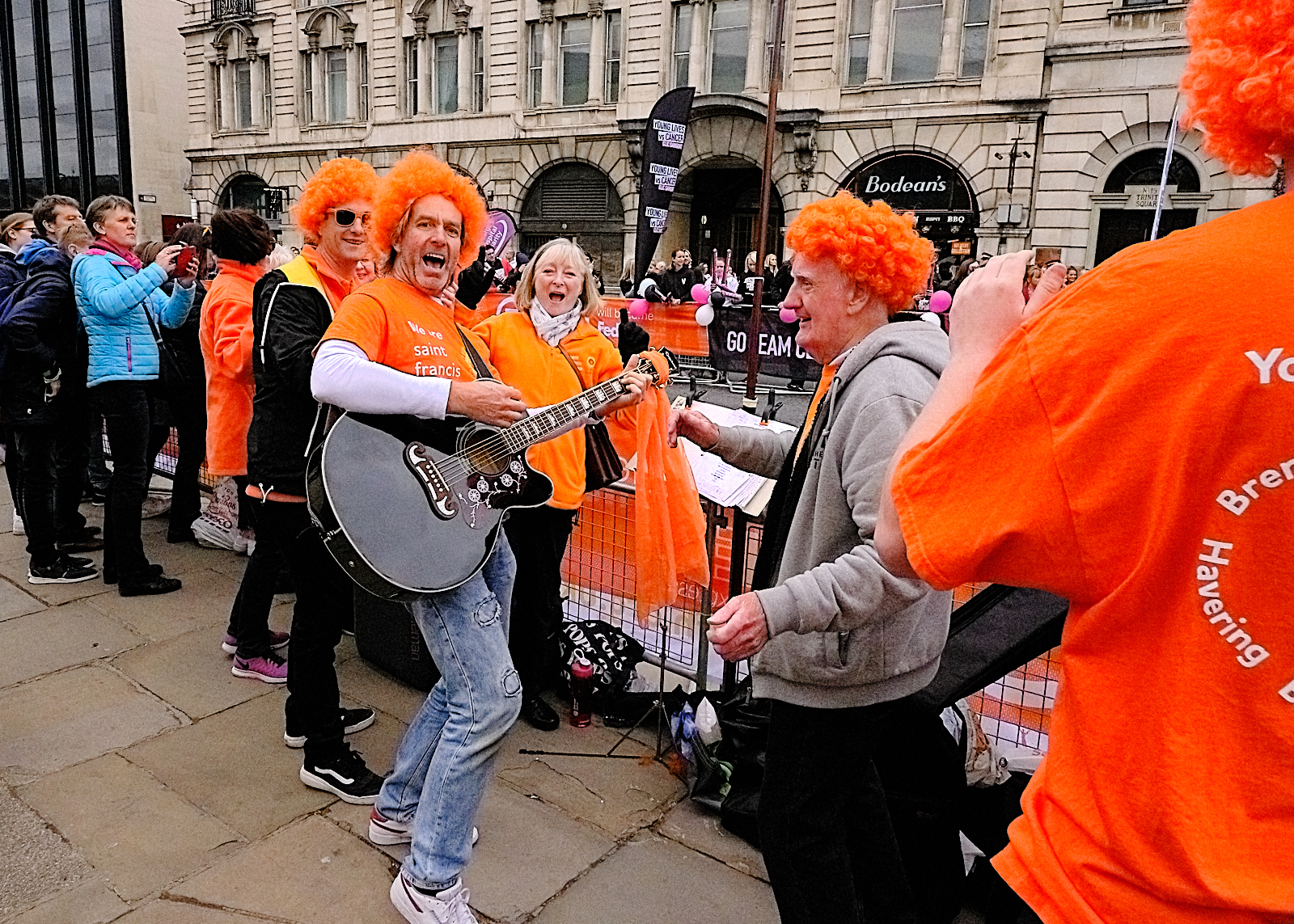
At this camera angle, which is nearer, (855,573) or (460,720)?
(855,573)

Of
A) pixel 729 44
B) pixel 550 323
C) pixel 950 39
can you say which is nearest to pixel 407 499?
pixel 550 323

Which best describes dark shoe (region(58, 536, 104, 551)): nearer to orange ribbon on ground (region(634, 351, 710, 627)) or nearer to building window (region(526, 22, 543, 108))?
orange ribbon on ground (region(634, 351, 710, 627))

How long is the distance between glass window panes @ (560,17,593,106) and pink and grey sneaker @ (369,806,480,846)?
90.6 feet

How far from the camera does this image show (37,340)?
5129mm

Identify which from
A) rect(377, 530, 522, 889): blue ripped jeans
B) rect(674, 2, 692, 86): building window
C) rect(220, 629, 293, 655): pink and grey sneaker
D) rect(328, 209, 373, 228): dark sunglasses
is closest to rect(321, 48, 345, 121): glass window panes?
rect(674, 2, 692, 86): building window

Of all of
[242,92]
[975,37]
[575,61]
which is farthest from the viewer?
[242,92]

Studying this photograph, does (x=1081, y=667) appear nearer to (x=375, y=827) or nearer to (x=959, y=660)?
(x=959, y=660)

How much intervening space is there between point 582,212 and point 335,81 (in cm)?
1223

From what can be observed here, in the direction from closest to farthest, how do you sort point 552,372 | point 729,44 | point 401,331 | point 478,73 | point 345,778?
point 401,331, point 345,778, point 552,372, point 729,44, point 478,73

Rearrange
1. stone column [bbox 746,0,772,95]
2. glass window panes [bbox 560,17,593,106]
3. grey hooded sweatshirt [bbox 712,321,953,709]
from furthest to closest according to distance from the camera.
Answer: glass window panes [bbox 560,17,593,106] → stone column [bbox 746,0,772,95] → grey hooded sweatshirt [bbox 712,321,953,709]

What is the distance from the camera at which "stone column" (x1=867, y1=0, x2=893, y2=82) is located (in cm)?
2283

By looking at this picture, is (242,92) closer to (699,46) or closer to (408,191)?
(699,46)

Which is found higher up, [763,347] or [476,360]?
[476,360]

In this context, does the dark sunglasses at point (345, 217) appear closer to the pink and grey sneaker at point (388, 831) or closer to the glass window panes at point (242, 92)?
the pink and grey sneaker at point (388, 831)
